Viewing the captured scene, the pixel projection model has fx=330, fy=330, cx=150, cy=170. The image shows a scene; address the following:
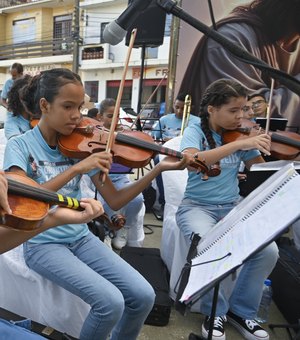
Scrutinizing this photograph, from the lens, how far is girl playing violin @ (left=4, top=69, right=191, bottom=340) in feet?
3.87

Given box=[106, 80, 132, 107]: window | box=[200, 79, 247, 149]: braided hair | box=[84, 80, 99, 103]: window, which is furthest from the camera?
box=[84, 80, 99, 103]: window

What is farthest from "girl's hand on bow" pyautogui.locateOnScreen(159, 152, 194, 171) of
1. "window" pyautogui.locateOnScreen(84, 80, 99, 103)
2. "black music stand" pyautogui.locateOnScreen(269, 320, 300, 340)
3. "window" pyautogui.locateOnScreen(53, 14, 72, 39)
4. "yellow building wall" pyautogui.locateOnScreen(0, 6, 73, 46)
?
"yellow building wall" pyautogui.locateOnScreen(0, 6, 73, 46)

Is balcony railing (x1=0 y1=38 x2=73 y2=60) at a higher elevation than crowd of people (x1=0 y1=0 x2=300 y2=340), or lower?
higher

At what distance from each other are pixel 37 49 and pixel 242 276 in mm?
16829

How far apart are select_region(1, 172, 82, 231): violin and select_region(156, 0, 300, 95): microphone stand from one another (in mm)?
649

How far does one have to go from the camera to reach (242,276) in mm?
1707

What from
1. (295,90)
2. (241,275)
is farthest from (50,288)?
(295,90)

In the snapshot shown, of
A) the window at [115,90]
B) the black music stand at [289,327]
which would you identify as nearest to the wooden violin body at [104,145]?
the black music stand at [289,327]

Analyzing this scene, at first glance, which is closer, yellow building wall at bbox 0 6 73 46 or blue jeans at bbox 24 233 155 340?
blue jeans at bbox 24 233 155 340

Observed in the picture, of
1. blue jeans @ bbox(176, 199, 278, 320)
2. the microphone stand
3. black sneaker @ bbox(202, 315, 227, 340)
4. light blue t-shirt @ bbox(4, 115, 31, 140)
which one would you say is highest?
the microphone stand

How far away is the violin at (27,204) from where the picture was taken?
875mm

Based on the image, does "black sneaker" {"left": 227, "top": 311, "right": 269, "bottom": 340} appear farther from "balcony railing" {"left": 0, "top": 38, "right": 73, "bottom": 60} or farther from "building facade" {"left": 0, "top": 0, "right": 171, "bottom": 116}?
"balcony railing" {"left": 0, "top": 38, "right": 73, "bottom": 60}

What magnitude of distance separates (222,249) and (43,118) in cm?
92

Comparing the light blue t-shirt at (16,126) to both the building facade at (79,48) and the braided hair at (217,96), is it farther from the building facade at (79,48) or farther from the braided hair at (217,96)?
the building facade at (79,48)
